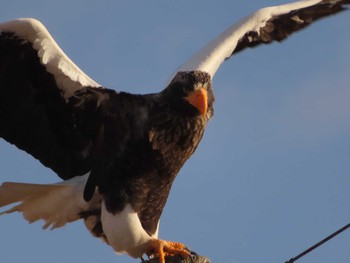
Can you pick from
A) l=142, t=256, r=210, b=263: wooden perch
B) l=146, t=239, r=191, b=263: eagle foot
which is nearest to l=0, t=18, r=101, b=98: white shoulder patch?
l=146, t=239, r=191, b=263: eagle foot

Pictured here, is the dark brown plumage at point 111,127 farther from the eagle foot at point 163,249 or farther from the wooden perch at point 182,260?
the wooden perch at point 182,260

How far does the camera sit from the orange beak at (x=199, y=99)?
23.6 ft

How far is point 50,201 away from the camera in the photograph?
7.41 metres

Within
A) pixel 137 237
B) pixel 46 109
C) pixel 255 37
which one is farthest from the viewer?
pixel 255 37

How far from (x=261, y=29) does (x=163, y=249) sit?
2.34 meters

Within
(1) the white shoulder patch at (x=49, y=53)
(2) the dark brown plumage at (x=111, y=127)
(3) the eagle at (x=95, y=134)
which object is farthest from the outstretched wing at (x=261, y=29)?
(1) the white shoulder patch at (x=49, y=53)

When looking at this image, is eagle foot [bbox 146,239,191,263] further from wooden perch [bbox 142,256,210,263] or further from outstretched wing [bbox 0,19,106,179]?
outstretched wing [bbox 0,19,106,179]

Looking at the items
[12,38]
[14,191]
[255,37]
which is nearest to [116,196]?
[14,191]

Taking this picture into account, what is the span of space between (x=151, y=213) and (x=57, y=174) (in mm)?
809

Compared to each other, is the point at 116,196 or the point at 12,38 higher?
the point at 12,38

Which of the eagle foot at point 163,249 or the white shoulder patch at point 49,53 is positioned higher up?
the white shoulder patch at point 49,53

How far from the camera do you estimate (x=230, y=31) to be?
807 centimetres

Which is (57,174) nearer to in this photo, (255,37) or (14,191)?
(14,191)

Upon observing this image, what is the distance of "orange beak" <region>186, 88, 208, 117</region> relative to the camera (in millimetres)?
7203
